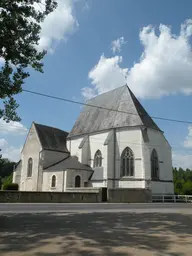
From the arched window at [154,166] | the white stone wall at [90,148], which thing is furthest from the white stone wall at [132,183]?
the white stone wall at [90,148]

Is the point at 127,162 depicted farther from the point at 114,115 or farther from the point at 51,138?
the point at 51,138

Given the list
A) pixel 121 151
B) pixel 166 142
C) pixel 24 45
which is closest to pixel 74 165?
pixel 121 151

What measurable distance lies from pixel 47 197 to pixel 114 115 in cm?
1505

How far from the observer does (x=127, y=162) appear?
29906mm

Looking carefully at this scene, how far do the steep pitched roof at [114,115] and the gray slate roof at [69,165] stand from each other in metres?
4.50

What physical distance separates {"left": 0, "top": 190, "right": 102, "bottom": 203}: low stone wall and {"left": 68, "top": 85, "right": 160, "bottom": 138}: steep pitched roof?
423 inches

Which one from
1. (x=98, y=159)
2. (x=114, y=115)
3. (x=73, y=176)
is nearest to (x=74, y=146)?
(x=98, y=159)

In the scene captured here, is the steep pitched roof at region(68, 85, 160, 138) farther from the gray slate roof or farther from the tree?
the tree

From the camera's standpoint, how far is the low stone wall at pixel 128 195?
2408 centimetres

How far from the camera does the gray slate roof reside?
3060cm

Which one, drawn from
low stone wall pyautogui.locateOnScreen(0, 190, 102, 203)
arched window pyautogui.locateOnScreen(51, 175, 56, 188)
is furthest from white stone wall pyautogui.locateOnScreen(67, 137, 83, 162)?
low stone wall pyautogui.locateOnScreen(0, 190, 102, 203)

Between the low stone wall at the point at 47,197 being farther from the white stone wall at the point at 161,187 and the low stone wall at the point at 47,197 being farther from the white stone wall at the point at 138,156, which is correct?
the white stone wall at the point at 161,187

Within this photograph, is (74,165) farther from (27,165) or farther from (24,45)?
(24,45)

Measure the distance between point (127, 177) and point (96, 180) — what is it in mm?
3942
